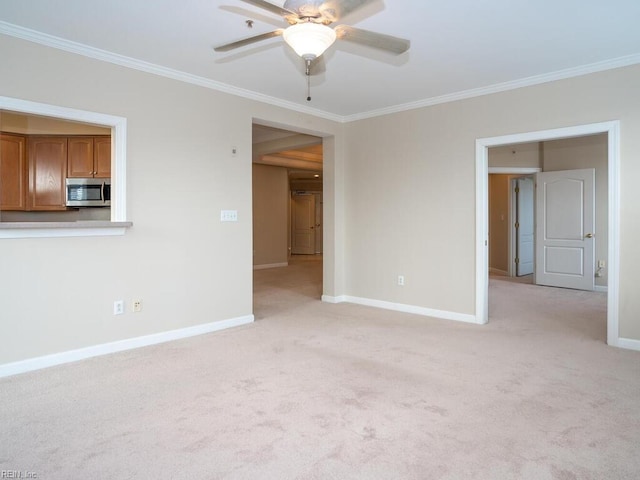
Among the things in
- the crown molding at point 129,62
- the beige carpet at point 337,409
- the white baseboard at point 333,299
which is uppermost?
the crown molding at point 129,62

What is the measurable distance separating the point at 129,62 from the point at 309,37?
217cm

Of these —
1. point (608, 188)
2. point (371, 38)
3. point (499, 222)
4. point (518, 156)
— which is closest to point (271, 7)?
point (371, 38)

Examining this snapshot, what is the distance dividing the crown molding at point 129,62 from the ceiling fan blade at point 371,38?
2.22 metres

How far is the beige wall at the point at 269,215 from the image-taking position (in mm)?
9703

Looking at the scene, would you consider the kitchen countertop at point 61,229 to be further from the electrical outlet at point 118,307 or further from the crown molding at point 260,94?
the crown molding at point 260,94

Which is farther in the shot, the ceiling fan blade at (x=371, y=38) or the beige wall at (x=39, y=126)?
the beige wall at (x=39, y=126)

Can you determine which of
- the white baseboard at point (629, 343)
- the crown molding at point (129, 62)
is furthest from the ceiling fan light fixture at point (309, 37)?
the white baseboard at point (629, 343)

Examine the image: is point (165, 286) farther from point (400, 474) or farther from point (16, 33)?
point (400, 474)

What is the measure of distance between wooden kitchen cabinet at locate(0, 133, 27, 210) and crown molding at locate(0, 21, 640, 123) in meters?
2.50

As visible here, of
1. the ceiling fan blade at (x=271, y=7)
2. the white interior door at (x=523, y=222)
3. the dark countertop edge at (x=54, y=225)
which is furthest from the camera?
the white interior door at (x=523, y=222)

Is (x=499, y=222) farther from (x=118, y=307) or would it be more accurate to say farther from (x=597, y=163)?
(x=118, y=307)

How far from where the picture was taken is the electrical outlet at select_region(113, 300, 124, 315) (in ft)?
11.6

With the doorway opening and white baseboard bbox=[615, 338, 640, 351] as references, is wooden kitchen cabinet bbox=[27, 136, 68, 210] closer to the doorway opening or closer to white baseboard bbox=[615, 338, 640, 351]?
the doorway opening

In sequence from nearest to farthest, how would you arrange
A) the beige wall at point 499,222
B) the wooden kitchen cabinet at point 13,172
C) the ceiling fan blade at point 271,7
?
the ceiling fan blade at point 271,7
the wooden kitchen cabinet at point 13,172
the beige wall at point 499,222
